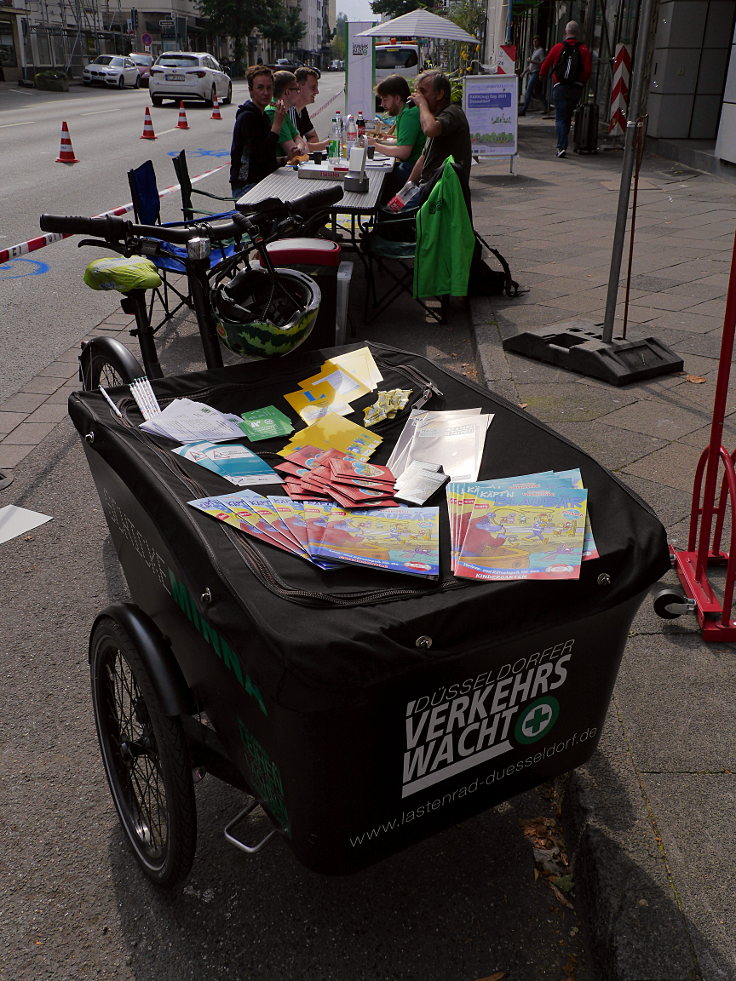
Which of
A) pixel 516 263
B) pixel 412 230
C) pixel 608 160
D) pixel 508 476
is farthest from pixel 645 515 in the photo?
pixel 608 160

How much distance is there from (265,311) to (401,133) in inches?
237

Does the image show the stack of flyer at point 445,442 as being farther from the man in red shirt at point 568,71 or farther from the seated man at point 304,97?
the man in red shirt at point 568,71

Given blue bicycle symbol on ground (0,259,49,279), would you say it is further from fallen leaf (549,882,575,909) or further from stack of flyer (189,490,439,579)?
fallen leaf (549,882,575,909)

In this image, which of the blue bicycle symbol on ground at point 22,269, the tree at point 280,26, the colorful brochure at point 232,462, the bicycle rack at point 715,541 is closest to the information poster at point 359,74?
the blue bicycle symbol on ground at point 22,269

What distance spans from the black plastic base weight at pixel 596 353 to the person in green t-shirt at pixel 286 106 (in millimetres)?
3806

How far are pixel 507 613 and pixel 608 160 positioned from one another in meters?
15.0

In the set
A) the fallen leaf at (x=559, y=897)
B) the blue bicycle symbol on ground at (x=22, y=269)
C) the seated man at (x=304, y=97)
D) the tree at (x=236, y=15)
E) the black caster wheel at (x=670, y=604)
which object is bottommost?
the fallen leaf at (x=559, y=897)

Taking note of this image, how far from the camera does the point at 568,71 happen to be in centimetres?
1452

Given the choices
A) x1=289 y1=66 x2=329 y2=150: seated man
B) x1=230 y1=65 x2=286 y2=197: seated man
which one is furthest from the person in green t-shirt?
x1=230 y1=65 x2=286 y2=197: seated man

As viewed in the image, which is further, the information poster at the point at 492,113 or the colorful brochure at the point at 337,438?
the information poster at the point at 492,113

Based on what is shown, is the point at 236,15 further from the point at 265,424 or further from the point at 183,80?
the point at 265,424

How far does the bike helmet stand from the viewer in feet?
8.17

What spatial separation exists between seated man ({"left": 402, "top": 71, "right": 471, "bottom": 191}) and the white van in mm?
19239

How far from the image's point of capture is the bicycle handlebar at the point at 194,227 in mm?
2742
